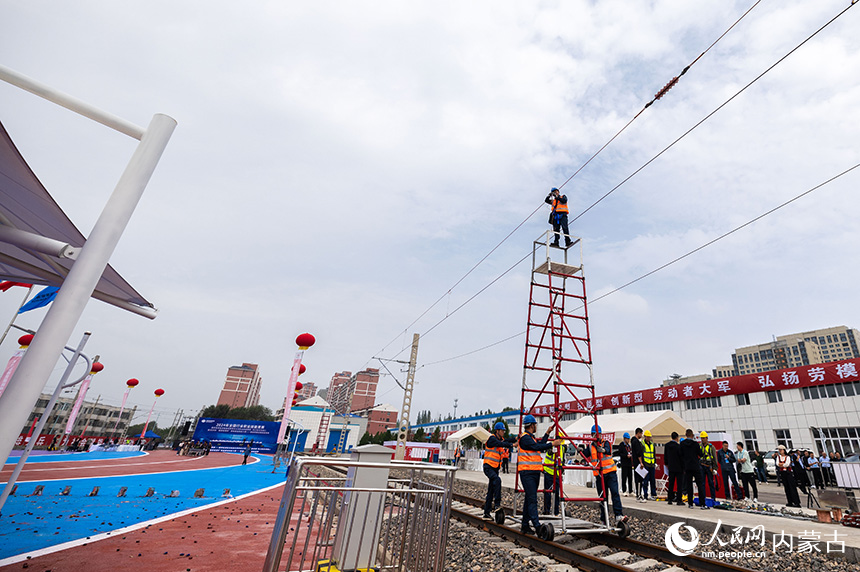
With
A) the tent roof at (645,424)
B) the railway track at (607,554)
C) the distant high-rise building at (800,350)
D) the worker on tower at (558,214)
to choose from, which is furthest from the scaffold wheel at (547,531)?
the distant high-rise building at (800,350)

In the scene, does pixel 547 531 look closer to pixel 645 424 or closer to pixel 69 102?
pixel 69 102

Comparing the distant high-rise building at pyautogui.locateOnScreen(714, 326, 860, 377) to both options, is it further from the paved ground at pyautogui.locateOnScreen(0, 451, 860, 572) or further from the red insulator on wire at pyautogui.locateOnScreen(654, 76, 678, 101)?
the paved ground at pyautogui.locateOnScreen(0, 451, 860, 572)

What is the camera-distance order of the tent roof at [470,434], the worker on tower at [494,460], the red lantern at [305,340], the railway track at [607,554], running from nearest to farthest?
the railway track at [607,554] < the worker on tower at [494,460] < the red lantern at [305,340] < the tent roof at [470,434]

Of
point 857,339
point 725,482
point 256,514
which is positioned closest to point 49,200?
point 256,514

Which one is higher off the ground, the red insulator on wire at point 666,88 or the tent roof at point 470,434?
the red insulator on wire at point 666,88

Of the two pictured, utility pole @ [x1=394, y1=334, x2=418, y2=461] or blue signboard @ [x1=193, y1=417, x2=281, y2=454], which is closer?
utility pole @ [x1=394, y1=334, x2=418, y2=461]

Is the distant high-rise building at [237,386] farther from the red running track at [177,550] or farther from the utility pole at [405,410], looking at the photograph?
the red running track at [177,550]

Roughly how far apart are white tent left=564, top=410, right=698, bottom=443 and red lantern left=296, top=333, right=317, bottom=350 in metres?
11.5

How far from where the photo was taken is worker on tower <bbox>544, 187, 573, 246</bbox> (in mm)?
9672

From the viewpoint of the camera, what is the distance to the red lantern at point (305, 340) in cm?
1645

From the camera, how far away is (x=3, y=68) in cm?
259

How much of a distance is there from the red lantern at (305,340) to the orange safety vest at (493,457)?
9857mm

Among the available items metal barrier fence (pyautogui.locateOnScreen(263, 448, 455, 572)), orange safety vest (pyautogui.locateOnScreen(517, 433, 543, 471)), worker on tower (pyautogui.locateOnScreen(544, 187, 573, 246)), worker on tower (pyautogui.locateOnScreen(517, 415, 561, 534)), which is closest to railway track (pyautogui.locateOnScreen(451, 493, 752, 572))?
worker on tower (pyautogui.locateOnScreen(517, 415, 561, 534))

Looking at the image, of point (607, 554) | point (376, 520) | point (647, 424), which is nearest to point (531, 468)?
point (607, 554)
